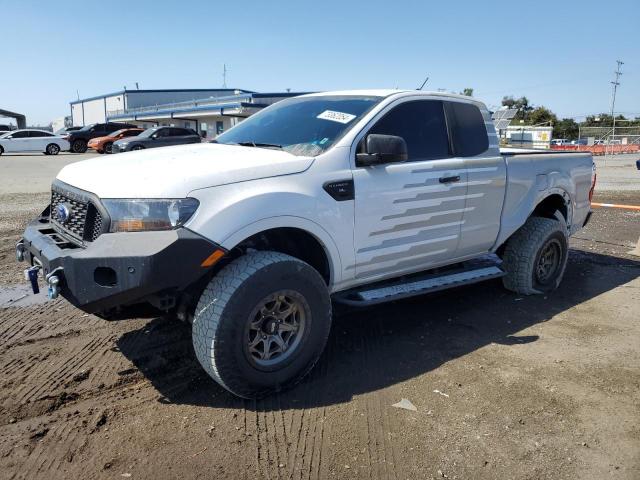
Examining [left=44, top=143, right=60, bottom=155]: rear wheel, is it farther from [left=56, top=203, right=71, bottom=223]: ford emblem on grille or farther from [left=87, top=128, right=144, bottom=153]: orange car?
[left=56, top=203, right=71, bottom=223]: ford emblem on grille

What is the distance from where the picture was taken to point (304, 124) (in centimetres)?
418

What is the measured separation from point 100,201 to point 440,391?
8.08 ft

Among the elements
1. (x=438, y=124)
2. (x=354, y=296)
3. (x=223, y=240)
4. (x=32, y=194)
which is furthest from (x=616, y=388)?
(x=32, y=194)

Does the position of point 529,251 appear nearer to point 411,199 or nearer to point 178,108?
point 411,199

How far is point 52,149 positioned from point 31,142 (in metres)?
1.11

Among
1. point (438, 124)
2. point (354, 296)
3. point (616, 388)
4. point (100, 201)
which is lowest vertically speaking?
point (616, 388)

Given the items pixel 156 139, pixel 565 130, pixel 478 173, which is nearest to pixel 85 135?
pixel 156 139

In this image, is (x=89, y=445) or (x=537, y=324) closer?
(x=89, y=445)

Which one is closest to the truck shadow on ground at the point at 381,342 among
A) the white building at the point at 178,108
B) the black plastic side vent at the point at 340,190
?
the black plastic side vent at the point at 340,190

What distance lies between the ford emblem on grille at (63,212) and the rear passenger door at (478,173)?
3.04m

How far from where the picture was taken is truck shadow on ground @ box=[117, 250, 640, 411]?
11.6ft

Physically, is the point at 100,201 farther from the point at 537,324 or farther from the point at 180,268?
the point at 537,324

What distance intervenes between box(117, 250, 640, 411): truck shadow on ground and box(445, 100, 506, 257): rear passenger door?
663mm

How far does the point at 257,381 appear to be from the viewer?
3320 millimetres
